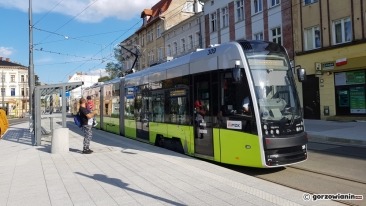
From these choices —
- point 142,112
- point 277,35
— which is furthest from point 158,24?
point 142,112

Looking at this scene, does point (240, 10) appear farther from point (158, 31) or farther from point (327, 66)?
point (158, 31)

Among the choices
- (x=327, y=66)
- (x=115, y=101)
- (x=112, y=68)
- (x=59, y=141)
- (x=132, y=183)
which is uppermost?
(x=112, y=68)

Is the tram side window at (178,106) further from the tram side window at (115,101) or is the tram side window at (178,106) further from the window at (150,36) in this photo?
the window at (150,36)

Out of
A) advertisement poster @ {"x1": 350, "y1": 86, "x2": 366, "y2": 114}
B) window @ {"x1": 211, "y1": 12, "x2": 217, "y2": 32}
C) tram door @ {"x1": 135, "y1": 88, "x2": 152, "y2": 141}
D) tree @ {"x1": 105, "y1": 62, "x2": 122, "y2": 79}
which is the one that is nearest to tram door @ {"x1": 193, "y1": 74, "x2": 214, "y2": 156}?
tram door @ {"x1": 135, "y1": 88, "x2": 152, "y2": 141}

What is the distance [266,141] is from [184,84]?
3589 mm

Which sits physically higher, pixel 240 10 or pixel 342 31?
pixel 240 10

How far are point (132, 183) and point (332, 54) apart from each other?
18.4m

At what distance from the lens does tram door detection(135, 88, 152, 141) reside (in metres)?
13.9

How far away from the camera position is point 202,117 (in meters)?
9.79

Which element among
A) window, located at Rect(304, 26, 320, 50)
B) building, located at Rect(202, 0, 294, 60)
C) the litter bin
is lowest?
the litter bin

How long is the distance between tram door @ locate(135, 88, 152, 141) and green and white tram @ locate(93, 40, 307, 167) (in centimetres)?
279

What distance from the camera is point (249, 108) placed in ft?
27.0

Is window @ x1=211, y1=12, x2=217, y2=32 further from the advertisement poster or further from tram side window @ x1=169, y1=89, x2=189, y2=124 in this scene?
tram side window @ x1=169, y1=89, x2=189, y2=124

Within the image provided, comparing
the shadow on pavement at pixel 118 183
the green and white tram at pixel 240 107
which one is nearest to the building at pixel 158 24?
the green and white tram at pixel 240 107
